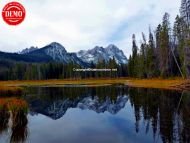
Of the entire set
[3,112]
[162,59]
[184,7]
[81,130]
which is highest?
[184,7]

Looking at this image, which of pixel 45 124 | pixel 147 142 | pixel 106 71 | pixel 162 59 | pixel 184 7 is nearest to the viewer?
pixel 147 142

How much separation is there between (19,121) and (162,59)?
78.8 m

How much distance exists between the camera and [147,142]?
626 inches

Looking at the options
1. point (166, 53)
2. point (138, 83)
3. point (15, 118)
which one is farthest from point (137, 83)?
point (15, 118)

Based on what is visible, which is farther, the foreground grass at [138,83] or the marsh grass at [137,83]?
→ the marsh grass at [137,83]

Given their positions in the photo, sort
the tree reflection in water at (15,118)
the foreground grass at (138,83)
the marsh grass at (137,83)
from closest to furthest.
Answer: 1. the tree reflection in water at (15,118)
2. the foreground grass at (138,83)
3. the marsh grass at (137,83)

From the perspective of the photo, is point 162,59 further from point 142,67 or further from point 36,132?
point 36,132

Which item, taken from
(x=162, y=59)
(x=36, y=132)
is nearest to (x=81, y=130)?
(x=36, y=132)

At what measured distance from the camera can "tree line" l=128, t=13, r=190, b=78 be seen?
7710 centimetres

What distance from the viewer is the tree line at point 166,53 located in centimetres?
7710

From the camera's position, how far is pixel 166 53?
93.5 meters

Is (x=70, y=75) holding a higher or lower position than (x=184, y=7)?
lower

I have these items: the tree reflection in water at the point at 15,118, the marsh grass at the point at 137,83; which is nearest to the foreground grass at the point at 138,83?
the marsh grass at the point at 137,83

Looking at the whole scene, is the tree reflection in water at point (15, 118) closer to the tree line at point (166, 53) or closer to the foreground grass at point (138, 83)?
the foreground grass at point (138, 83)
